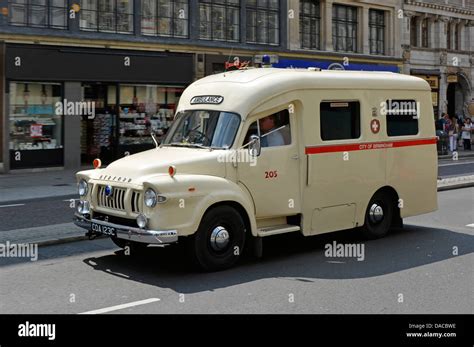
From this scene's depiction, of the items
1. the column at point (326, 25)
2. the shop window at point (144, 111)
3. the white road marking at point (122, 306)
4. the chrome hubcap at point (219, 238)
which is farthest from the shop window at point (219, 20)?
the white road marking at point (122, 306)

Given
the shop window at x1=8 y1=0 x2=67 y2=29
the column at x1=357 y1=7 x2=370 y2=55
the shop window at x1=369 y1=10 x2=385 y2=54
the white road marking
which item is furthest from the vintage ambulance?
the shop window at x1=369 y1=10 x2=385 y2=54

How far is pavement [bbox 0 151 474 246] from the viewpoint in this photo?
10.9 metres

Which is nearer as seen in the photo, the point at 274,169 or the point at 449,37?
the point at 274,169

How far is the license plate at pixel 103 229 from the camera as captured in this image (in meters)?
8.54

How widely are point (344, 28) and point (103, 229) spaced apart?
27268 millimetres

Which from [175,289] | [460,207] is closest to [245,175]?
[175,289]

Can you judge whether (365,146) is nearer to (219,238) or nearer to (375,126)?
(375,126)

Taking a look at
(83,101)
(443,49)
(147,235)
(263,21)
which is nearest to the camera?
(147,235)

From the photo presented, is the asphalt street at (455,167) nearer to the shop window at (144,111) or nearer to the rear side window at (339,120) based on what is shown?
the shop window at (144,111)

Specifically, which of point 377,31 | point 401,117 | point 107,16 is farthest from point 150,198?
point 377,31

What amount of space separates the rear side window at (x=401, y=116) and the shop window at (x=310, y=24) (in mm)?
20763

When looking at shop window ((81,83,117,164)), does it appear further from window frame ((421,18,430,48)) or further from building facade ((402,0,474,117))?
window frame ((421,18,430,48))

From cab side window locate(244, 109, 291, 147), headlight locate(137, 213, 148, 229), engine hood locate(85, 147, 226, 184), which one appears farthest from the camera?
cab side window locate(244, 109, 291, 147)

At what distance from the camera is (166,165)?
28.4 ft
